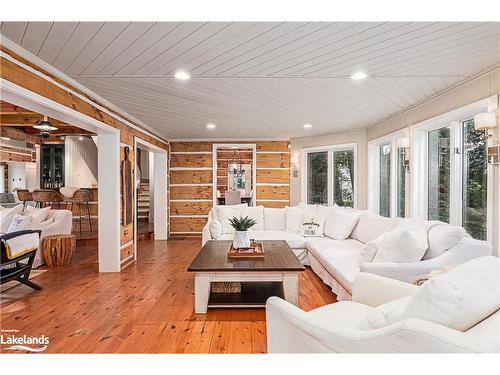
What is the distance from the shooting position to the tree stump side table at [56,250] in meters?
4.66

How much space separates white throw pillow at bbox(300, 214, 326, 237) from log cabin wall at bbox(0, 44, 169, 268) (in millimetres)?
2847

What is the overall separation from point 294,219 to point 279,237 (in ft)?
1.93

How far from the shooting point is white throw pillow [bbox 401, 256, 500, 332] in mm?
1173

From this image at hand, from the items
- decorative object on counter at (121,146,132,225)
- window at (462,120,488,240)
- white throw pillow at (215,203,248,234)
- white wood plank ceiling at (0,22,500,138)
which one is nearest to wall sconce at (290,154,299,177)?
white throw pillow at (215,203,248,234)

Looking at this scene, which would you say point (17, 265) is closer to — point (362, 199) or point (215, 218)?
point (215, 218)

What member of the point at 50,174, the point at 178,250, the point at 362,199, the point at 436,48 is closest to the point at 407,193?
the point at 362,199

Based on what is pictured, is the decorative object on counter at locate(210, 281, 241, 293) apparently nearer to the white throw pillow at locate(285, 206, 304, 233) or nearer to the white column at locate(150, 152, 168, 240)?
the white throw pillow at locate(285, 206, 304, 233)

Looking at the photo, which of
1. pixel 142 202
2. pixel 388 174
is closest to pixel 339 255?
pixel 388 174

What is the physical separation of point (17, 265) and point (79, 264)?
1377mm

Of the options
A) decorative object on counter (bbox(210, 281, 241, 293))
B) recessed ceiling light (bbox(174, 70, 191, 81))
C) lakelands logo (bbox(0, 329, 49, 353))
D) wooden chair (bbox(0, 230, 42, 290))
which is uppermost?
recessed ceiling light (bbox(174, 70, 191, 81))

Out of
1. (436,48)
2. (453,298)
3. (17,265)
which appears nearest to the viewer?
(453,298)

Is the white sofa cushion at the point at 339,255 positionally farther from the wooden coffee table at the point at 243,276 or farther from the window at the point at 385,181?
the window at the point at 385,181

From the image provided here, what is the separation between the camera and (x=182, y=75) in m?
3.03

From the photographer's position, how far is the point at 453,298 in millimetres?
1179
